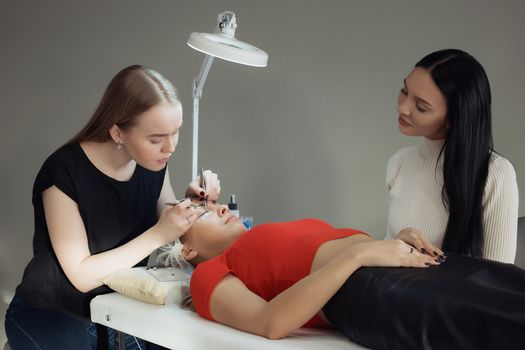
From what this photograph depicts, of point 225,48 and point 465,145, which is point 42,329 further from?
point 465,145

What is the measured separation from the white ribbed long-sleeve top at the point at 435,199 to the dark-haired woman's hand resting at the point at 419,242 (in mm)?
313

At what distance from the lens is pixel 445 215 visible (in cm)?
154

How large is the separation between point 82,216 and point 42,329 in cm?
32

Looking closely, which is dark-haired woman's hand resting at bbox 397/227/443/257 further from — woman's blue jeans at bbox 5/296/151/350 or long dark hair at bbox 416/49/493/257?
woman's blue jeans at bbox 5/296/151/350

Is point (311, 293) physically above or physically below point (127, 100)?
below

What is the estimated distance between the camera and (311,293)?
1.07 meters

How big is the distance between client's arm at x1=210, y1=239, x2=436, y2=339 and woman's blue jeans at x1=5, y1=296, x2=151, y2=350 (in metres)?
0.58

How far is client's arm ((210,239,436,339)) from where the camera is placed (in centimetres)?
108

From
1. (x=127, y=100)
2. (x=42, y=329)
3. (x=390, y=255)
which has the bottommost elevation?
(x=42, y=329)

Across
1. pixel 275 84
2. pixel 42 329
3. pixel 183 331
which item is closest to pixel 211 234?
pixel 183 331

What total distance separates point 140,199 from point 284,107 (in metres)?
0.92

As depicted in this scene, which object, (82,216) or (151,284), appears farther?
(82,216)

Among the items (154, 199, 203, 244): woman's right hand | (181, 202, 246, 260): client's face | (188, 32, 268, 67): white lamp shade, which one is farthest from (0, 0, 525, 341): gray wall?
(154, 199, 203, 244): woman's right hand

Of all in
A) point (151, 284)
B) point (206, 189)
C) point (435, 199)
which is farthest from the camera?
point (206, 189)
